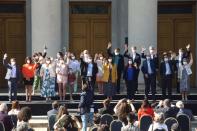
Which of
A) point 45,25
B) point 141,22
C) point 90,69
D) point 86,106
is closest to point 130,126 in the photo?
point 86,106

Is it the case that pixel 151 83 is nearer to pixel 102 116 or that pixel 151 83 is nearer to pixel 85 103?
pixel 85 103

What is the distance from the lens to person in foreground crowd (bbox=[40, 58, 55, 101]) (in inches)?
1085

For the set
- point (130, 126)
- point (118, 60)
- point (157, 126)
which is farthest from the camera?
point (118, 60)

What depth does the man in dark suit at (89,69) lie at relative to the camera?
2795 cm

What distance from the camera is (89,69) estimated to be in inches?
1103

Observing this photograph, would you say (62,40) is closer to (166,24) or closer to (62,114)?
(166,24)

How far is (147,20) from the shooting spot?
31047mm

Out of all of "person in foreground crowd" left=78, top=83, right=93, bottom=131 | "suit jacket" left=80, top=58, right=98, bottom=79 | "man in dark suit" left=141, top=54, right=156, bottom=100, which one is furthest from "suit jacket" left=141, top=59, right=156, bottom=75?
"person in foreground crowd" left=78, top=83, right=93, bottom=131

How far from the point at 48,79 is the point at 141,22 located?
5.83 m

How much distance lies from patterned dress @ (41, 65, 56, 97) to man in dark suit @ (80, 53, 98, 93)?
133 centimetres

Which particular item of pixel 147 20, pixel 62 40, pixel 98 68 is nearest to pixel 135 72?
pixel 98 68

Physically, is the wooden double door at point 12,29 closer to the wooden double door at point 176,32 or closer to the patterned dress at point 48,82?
the wooden double door at point 176,32

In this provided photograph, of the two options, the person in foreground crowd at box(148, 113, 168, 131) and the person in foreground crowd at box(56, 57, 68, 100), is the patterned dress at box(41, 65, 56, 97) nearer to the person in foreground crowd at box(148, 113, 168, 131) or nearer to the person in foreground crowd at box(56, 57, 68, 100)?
the person in foreground crowd at box(56, 57, 68, 100)

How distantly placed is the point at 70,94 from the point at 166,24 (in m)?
8.74
